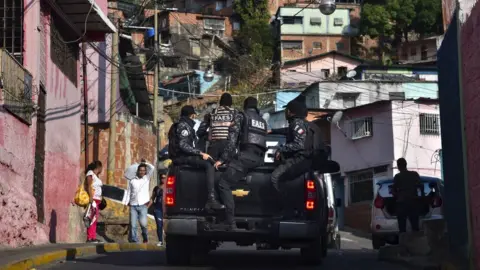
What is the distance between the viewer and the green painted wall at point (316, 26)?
78312mm

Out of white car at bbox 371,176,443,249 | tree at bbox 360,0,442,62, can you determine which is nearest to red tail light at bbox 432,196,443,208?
white car at bbox 371,176,443,249

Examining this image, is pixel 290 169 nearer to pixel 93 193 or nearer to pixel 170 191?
pixel 170 191

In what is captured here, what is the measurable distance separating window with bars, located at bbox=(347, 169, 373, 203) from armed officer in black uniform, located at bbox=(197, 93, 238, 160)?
33.7 m

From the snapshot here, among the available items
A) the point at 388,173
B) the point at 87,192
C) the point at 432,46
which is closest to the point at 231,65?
the point at 432,46

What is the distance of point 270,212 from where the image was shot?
11562 millimetres

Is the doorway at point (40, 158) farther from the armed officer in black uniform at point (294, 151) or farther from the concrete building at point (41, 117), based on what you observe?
the armed officer in black uniform at point (294, 151)

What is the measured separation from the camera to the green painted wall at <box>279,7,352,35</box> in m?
78.3

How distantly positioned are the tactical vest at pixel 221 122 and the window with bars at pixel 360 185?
3371 centimetres

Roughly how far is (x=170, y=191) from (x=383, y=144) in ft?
113

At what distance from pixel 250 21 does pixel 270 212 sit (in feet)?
228

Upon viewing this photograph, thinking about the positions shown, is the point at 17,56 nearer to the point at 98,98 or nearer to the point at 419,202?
the point at 419,202

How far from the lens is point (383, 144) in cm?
4525

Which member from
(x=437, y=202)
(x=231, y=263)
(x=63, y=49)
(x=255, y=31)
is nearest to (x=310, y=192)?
(x=231, y=263)

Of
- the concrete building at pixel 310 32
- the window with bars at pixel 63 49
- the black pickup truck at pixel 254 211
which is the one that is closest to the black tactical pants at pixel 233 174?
the black pickup truck at pixel 254 211
